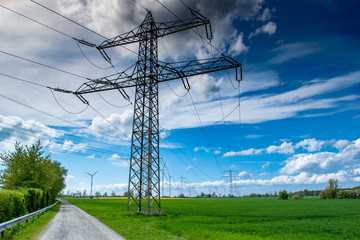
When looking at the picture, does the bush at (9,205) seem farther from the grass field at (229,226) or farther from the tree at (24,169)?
the tree at (24,169)

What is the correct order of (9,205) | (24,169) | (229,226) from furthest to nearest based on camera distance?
(24,169), (229,226), (9,205)

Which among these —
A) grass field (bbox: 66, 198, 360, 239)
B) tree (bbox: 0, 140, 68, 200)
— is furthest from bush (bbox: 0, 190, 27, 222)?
tree (bbox: 0, 140, 68, 200)

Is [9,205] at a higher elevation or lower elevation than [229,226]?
higher

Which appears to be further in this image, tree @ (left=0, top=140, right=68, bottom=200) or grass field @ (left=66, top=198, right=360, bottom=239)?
tree @ (left=0, top=140, right=68, bottom=200)

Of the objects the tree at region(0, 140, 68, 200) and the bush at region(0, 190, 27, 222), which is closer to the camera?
the bush at region(0, 190, 27, 222)

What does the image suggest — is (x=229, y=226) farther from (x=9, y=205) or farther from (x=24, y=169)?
(x=24, y=169)

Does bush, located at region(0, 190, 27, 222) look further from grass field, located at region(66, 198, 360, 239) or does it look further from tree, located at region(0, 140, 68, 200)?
tree, located at region(0, 140, 68, 200)

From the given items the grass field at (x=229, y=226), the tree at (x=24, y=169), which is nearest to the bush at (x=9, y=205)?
the grass field at (x=229, y=226)

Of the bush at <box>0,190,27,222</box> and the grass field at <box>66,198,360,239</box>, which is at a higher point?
the bush at <box>0,190,27,222</box>

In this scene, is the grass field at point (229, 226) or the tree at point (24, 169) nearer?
the grass field at point (229, 226)

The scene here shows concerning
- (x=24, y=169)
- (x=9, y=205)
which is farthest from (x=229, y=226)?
(x=24, y=169)

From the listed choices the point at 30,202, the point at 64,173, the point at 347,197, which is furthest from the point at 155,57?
the point at 347,197

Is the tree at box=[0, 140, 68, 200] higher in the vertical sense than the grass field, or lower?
higher

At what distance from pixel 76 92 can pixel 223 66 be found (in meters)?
17.6
